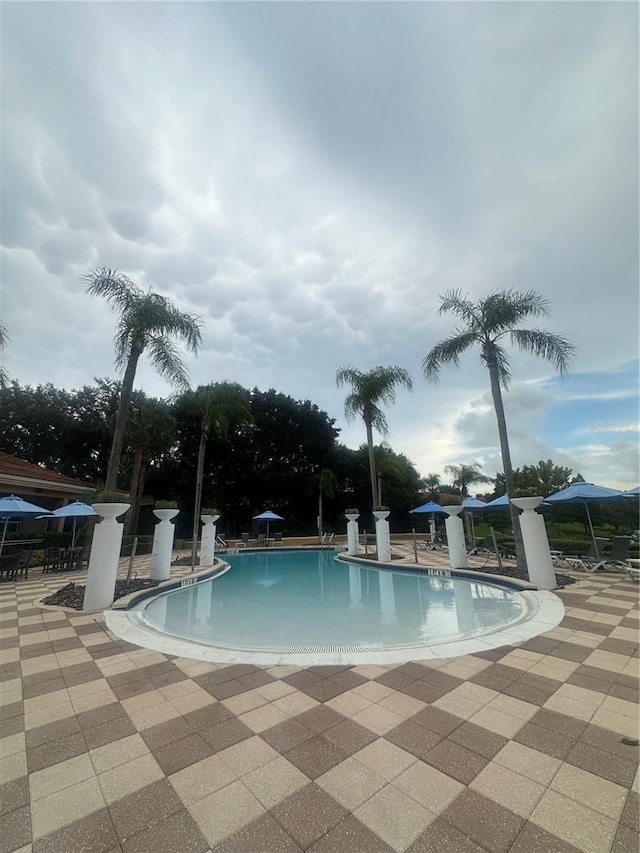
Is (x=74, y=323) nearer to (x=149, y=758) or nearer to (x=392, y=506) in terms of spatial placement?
(x=149, y=758)

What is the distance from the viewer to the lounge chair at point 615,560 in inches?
408

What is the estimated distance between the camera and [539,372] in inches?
463

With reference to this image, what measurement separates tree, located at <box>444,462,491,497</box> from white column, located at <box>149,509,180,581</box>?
32.1 metres

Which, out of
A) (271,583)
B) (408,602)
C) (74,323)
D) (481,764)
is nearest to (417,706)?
(481,764)

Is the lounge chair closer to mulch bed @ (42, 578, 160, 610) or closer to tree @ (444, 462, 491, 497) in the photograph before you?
mulch bed @ (42, 578, 160, 610)

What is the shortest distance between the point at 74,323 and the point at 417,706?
46.3ft

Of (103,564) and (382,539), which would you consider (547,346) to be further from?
(103,564)

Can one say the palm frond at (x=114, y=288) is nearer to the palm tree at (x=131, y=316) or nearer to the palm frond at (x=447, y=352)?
the palm tree at (x=131, y=316)

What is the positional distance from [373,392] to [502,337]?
752cm

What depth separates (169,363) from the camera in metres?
12.5

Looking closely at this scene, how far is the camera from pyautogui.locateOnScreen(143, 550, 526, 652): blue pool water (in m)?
5.96

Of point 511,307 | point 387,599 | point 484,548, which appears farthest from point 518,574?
point 511,307

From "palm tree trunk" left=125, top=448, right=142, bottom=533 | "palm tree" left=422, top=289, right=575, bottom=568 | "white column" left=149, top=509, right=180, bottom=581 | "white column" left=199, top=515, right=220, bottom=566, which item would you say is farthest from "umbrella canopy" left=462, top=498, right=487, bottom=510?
"palm tree trunk" left=125, top=448, right=142, bottom=533

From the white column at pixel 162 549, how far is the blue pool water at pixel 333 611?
3.03ft
